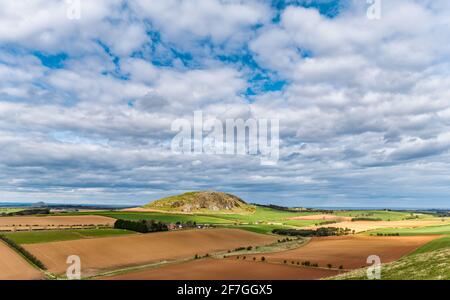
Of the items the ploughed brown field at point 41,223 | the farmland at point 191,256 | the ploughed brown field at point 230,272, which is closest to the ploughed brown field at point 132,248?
the farmland at point 191,256

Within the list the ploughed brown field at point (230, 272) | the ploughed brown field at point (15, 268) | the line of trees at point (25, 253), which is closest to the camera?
the ploughed brown field at point (230, 272)

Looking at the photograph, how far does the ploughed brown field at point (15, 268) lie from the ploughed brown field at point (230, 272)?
477 inches

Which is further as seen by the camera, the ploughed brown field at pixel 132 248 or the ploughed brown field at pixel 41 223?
the ploughed brown field at pixel 41 223

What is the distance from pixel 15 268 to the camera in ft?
181

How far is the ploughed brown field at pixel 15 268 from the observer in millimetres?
49938

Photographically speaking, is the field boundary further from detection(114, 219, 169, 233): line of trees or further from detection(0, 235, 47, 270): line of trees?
detection(114, 219, 169, 233): line of trees

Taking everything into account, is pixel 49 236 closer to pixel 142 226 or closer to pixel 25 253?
pixel 25 253

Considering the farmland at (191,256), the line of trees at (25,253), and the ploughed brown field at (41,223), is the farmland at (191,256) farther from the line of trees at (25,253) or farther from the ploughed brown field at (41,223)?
the ploughed brown field at (41,223)

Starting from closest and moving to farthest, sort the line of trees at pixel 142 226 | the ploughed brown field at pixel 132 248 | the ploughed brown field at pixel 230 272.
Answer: the ploughed brown field at pixel 230 272 < the ploughed brown field at pixel 132 248 < the line of trees at pixel 142 226

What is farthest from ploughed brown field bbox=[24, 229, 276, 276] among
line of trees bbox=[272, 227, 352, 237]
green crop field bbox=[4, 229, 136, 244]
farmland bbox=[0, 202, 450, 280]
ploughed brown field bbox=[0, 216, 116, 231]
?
ploughed brown field bbox=[0, 216, 116, 231]

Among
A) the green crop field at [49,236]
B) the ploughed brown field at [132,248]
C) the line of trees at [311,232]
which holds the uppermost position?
the green crop field at [49,236]

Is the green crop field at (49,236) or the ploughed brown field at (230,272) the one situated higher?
the green crop field at (49,236)
